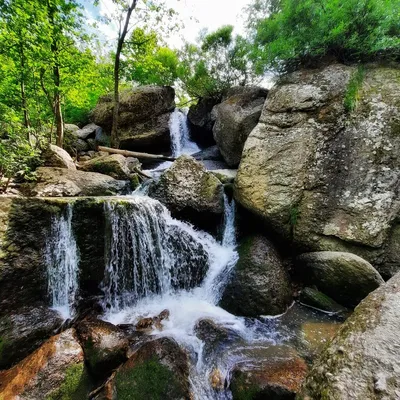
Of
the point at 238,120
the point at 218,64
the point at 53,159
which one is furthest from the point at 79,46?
the point at 218,64

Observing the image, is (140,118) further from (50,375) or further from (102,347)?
(50,375)

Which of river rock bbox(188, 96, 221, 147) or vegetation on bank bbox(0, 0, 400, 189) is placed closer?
vegetation on bank bbox(0, 0, 400, 189)

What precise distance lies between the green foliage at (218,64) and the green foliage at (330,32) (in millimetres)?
3842

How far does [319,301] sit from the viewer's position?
15.7ft

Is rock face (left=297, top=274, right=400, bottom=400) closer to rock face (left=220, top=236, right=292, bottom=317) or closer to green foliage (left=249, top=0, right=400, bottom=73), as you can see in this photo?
rock face (left=220, top=236, right=292, bottom=317)

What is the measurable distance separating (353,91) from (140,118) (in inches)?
377

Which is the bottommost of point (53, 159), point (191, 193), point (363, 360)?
point (363, 360)

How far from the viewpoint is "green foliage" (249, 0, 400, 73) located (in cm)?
560

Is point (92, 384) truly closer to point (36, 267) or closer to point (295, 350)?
point (36, 267)

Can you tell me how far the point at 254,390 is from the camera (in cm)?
279

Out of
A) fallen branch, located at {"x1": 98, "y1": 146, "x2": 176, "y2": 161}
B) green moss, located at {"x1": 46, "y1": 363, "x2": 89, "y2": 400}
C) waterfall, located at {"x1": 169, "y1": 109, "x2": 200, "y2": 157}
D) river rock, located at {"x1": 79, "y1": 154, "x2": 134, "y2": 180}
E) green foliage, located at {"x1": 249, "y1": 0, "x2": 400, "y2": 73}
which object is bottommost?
green moss, located at {"x1": 46, "y1": 363, "x2": 89, "y2": 400}

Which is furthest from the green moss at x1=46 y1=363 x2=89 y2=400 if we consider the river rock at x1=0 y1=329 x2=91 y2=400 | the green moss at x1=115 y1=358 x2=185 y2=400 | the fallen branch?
the fallen branch

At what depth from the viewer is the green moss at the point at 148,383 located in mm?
2750

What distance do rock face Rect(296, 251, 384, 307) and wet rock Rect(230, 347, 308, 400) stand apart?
1.97 metres
